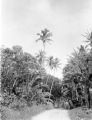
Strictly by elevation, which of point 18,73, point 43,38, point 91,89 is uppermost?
point 43,38

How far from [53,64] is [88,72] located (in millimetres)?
27721

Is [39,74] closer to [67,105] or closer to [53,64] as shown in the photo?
[67,105]

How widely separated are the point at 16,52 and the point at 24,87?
5.09m

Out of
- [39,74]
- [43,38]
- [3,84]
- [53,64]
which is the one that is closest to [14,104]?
[3,84]

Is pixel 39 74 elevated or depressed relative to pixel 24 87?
elevated

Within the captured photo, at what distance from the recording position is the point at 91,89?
85.5 feet

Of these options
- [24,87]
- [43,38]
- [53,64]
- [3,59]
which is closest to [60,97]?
[53,64]

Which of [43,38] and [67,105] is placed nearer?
[67,105]

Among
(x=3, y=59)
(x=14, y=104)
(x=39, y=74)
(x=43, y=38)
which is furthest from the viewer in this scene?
(x=43, y=38)

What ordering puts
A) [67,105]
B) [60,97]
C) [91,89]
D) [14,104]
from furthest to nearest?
[60,97]
[67,105]
[91,89]
[14,104]

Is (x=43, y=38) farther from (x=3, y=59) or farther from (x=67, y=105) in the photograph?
(x=3, y=59)

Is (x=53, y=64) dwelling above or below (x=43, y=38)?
below

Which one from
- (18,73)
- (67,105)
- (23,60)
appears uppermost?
(23,60)

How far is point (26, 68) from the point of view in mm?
24516
